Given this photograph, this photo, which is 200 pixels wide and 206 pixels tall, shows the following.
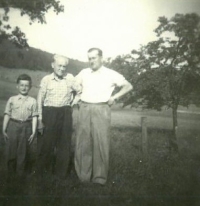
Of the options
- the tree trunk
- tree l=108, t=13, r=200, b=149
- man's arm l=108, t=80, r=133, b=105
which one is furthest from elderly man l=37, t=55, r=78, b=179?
the tree trunk

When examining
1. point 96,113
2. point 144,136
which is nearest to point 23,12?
point 96,113

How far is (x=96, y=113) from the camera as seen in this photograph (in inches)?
76.5

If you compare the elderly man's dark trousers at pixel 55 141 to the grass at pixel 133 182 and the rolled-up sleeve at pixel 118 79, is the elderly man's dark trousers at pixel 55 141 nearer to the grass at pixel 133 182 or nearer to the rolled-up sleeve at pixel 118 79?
the grass at pixel 133 182

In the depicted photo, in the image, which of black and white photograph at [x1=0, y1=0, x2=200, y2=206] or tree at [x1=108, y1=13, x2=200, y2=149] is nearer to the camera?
black and white photograph at [x1=0, y1=0, x2=200, y2=206]

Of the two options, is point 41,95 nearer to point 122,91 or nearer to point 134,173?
point 122,91

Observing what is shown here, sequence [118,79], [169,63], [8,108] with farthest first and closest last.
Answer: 1. [169,63]
2. [118,79]
3. [8,108]

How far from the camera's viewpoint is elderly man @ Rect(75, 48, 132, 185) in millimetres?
1939

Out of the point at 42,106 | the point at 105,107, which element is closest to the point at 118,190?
the point at 105,107

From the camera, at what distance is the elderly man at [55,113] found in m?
1.92

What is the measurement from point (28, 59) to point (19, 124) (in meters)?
0.43

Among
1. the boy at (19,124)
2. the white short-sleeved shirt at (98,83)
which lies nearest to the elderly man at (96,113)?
the white short-sleeved shirt at (98,83)

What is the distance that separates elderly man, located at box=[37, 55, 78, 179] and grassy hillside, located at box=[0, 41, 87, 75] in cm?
5

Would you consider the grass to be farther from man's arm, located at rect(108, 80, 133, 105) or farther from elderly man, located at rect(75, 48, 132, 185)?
man's arm, located at rect(108, 80, 133, 105)

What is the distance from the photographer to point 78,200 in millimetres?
1824
